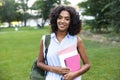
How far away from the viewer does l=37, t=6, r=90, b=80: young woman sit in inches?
134

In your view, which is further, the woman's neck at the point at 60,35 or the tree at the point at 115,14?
the tree at the point at 115,14

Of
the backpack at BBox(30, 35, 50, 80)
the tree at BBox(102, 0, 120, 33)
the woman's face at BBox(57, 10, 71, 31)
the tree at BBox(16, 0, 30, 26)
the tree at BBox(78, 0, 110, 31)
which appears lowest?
the tree at BBox(16, 0, 30, 26)

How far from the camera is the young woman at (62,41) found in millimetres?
3406

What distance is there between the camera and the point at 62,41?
3453 mm

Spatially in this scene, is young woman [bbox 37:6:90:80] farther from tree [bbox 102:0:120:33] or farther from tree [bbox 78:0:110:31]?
tree [bbox 78:0:110:31]

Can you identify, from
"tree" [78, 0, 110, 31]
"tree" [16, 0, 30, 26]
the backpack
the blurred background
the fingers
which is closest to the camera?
the fingers

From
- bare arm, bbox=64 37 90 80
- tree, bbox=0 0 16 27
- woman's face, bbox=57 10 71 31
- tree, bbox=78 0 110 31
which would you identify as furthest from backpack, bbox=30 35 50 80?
tree, bbox=0 0 16 27

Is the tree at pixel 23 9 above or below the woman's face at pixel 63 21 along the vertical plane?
below

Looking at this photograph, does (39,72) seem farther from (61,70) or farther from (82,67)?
(82,67)

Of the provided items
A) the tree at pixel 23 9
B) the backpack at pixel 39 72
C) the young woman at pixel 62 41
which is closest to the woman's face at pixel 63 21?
the young woman at pixel 62 41

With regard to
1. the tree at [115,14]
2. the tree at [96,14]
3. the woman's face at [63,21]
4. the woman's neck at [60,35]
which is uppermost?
the woman's face at [63,21]

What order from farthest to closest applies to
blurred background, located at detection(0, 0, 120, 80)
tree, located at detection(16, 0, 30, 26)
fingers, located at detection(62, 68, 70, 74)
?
tree, located at detection(16, 0, 30, 26) < blurred background, located at detection(0, 0, 120, 80) < fingers, located at detection(62, 68, 70, 74)

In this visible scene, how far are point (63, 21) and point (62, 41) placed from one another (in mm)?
208

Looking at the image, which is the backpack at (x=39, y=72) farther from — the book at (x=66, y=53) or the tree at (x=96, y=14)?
the tree at (x=96, y=14)
